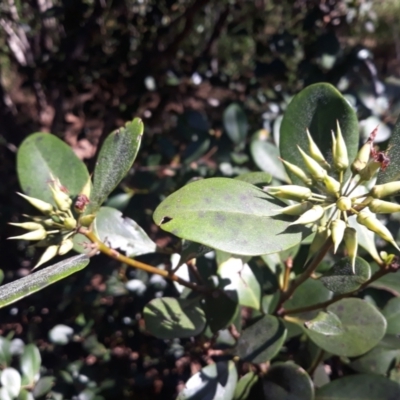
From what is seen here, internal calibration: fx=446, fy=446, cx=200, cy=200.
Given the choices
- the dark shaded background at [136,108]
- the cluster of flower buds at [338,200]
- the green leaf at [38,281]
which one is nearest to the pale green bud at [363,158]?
the cluster of flower buds at [338,200]

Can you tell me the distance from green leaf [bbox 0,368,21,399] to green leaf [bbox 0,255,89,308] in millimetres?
589

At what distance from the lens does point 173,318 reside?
0.96 meters

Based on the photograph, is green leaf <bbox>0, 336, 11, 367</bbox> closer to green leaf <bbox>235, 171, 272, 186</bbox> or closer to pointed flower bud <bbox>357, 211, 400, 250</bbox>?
green leaf <bbox>235, 171, 272, 186</bbox>

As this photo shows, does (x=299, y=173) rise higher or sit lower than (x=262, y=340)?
higher

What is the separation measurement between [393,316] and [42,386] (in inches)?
34.9

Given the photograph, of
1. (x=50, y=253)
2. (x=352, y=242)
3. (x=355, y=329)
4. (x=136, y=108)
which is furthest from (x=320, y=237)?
(x=136, y=108)

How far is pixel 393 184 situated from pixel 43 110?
2286 mm

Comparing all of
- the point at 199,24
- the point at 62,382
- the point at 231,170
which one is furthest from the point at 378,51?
the point at 62,382

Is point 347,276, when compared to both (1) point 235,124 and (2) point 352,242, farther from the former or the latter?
(1) point 235,124

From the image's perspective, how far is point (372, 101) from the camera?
159 centimetres

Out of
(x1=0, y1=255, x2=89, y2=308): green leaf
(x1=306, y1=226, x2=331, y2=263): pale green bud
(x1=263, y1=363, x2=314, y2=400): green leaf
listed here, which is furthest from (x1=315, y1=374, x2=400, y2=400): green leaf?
(x1=0, y1=255, x2=89, y2=308): green leaf

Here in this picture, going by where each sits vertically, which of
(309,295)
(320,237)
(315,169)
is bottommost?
(309,295)

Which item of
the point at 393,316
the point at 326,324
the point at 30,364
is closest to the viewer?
the point at 326,324

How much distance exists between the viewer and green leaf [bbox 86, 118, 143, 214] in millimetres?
734
